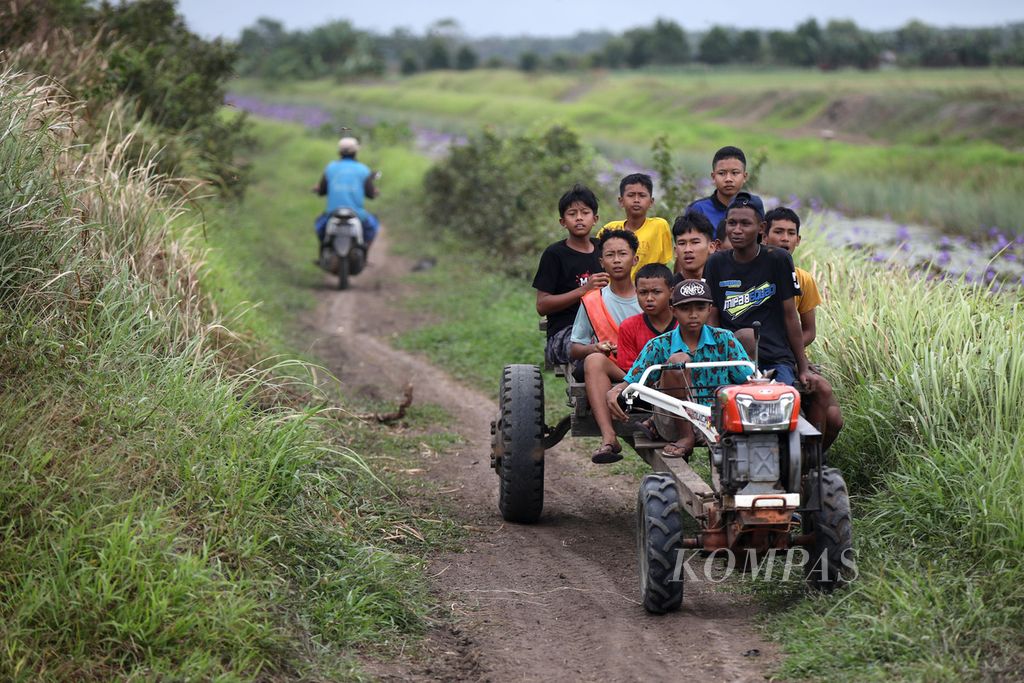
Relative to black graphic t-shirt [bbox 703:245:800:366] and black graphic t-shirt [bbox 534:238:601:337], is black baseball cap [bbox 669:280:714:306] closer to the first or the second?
black graphic t-shirt [bbox 703:245:800:366]

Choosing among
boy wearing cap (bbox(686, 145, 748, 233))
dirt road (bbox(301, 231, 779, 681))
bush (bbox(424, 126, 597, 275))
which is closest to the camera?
dirt road (bbox(301, 231, 779, 681))

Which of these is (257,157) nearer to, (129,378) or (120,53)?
(120,53)

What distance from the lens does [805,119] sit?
46844 millimetres

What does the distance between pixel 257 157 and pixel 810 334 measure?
28784 mm

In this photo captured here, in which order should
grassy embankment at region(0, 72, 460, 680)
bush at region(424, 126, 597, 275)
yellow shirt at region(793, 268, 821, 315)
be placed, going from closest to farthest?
grassy embankment at region(0, 72, 460, 680)
yellow shirt at region(793, 268, 821, 315)
bush at region(424, 126, 597, 275)

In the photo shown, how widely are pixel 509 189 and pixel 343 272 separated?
3302 millimetres

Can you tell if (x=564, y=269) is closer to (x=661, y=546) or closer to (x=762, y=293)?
(x=762, y=293)

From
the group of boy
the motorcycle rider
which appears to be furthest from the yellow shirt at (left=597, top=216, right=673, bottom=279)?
the motorcycle rider

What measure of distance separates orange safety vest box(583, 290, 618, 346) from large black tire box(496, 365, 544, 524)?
1.84 feet

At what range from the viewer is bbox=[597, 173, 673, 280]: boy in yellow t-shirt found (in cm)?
748

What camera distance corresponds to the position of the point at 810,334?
21.8ft

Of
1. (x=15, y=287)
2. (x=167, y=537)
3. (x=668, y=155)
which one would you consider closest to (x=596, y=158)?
(x=668, y=155)

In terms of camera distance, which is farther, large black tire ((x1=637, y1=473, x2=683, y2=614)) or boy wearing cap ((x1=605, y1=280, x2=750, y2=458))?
boy wearing cap ((x1=605, y1=280, x2=750, y2=458))

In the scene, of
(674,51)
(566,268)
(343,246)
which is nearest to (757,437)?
(566,268)
